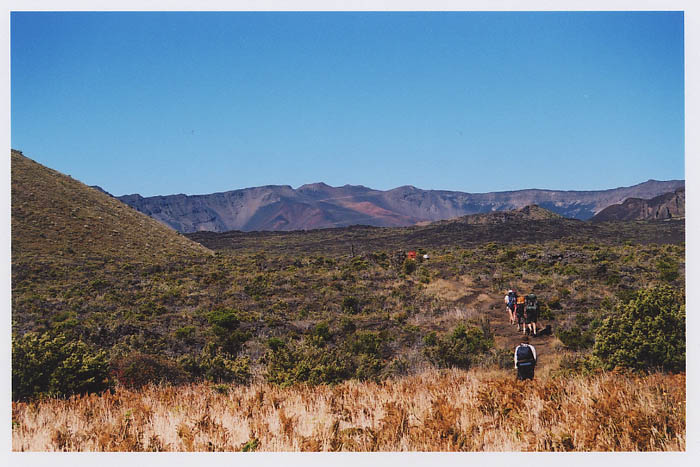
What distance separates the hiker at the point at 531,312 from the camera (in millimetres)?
15016

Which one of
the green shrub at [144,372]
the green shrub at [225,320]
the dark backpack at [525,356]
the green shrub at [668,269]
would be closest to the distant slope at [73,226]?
the green shrub at [225,320]

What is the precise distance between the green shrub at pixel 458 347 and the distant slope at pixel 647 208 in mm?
123645

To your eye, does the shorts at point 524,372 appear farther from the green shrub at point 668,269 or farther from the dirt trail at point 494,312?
the green shrub at point 668,269

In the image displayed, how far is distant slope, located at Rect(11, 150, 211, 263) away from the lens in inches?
1726

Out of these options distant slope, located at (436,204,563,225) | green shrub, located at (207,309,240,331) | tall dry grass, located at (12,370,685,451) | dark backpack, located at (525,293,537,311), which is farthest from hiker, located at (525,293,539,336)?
distant slope, located at (436,204,563,225)

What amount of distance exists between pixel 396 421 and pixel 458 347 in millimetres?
8574

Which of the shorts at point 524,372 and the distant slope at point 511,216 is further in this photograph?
the distant slope at point 511,216

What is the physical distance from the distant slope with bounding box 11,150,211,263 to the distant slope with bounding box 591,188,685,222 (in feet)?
358

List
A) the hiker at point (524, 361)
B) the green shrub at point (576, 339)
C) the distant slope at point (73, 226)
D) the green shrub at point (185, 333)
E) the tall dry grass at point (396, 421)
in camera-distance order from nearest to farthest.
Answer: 1. the tall dry grass at point (396, 421)
2. the hiker at point (524, 361)
3. the green shrub at point (576, 339)
4. the green shrub at point (185, 333)
5. the distant slope at point (73, 226)

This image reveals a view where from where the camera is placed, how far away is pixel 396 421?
17.2ft

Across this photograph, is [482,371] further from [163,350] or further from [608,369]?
[163,350]

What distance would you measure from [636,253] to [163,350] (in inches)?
1205

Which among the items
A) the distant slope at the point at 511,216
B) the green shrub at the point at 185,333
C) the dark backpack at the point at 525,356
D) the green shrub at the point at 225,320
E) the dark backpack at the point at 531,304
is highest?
the distant slope at the point at 511,216

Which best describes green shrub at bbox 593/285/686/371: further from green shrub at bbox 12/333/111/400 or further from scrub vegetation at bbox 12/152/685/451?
green shrub at bbox 12/333/111/400
